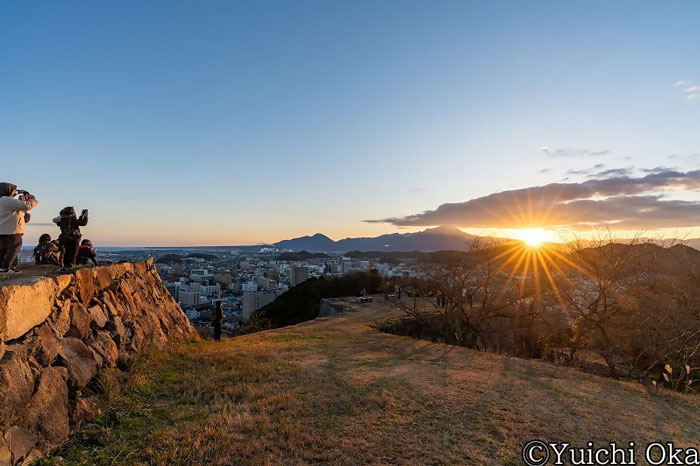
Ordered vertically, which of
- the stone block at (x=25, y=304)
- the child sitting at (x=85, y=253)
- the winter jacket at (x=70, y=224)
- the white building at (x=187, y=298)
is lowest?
the white building at (x=187, y=298)

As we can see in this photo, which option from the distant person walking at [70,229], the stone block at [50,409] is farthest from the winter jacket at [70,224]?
the stone block at [50,409]

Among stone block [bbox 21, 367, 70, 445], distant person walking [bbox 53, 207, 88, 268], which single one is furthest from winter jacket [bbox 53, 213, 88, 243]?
stone block [bbox 21, 367, 70, 445]

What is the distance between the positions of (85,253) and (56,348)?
3848 mm

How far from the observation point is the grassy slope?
3.81 meters

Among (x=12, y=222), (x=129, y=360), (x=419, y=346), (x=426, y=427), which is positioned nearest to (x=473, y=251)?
(x=419, y=346)

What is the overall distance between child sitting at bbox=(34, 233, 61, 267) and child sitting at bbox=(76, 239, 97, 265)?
362 millimetres

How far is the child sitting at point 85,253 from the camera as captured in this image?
24.6 ft

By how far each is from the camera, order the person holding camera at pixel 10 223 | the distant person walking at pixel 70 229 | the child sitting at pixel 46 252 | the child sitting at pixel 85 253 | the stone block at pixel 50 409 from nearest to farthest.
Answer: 1. the stone block at pixel 50 409
2. the person holding camera at pixel 10 223
3. the distant person walking at pixel 70 229
4. the child sitting at pixel 46 252
5. the child sitting at pixel 85 253

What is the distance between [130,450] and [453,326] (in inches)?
574

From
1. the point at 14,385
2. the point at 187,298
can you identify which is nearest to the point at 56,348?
the point at 14,385

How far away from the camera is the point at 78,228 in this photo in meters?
6.73

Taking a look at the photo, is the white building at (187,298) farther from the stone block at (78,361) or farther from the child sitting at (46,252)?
the stone block at (78,361)

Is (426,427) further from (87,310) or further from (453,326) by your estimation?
(453,326)

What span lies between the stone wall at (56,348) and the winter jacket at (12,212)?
133 centimetres
